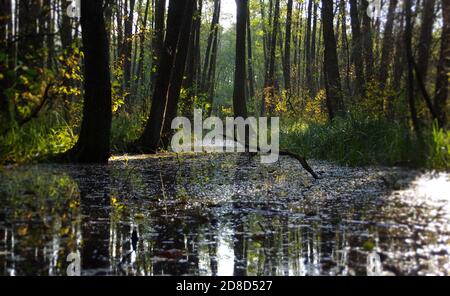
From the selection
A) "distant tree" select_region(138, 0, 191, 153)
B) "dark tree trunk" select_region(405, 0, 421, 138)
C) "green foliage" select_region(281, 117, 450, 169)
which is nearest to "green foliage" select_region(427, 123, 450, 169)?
"green foliage" select_region(281, 117, 450, 169)

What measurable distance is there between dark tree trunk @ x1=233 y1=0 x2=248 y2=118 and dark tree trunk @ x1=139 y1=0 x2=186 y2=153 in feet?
14.3

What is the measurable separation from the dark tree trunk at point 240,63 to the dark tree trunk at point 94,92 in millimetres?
7017

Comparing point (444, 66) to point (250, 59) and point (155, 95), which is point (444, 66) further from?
point (250, 59)

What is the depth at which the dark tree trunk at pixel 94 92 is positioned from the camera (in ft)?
21.6

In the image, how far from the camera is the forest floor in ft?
7.93

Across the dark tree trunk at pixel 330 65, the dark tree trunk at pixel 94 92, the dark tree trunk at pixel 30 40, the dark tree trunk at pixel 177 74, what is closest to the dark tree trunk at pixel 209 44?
the dark tree trunk at pixel 330 65

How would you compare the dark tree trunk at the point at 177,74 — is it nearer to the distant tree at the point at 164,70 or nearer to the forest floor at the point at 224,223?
the distant tree at the point at 164,70

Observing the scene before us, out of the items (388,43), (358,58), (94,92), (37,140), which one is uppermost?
(358,58)

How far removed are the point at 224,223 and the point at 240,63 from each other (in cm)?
1048

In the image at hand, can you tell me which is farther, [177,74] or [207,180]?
[177,74]

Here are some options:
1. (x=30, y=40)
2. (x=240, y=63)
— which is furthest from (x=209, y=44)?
(x=30, y=40)

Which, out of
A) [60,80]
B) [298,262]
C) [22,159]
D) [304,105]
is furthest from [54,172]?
[304,105]

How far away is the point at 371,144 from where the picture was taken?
7137mm

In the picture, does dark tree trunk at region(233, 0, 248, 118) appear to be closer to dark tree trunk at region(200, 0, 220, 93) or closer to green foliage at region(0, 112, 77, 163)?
green foliage at region(0, 112, 77, 163)
